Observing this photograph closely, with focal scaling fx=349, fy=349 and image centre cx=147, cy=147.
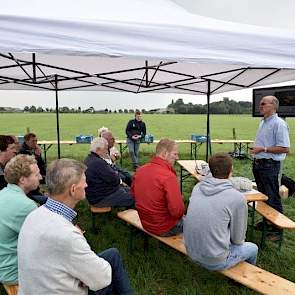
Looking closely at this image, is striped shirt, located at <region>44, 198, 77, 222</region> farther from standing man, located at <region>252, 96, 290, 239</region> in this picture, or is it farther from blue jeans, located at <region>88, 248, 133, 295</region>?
standing man, located at <region>252, 96, 290, 239</region>

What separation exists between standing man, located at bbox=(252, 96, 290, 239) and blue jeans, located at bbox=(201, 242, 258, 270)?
1613mm

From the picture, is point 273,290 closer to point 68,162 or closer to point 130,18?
point 68,162

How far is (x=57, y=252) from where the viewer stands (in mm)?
1765

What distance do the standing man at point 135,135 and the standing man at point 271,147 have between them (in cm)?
611

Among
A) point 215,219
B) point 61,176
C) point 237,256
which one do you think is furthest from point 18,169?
point 237,256

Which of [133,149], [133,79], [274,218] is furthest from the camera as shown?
[133,149]

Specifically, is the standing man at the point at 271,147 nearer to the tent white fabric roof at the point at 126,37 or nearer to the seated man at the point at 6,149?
the tent white fabric roof at the point at 126,37

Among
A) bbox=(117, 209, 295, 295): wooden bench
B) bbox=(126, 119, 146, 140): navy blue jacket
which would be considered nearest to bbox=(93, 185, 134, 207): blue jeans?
bbox=(117, 209, 295, 295): wooden bench

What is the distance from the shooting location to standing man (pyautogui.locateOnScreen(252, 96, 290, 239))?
14.4 feet

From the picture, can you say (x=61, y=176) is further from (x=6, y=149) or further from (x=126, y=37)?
(x=6, y=149)

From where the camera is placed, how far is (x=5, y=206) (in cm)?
243

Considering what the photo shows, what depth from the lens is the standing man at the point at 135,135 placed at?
10.6 meters

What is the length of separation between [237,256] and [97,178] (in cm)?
220

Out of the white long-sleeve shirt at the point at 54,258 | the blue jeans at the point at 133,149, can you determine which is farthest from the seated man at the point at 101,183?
the blue jeans at the point at 133,149
